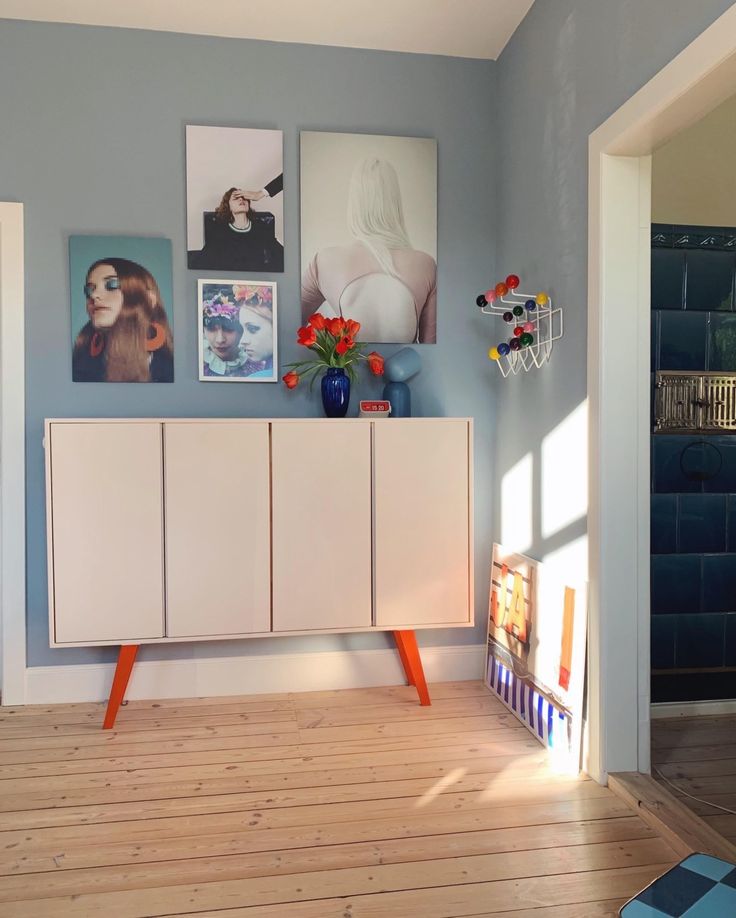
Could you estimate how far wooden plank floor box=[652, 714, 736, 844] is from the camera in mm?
2096

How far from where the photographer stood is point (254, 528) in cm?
273

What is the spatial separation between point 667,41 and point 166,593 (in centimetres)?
222

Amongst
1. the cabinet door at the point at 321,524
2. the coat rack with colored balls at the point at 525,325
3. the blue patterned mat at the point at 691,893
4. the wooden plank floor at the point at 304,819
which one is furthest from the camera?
the cabinet door at the point at 321,524

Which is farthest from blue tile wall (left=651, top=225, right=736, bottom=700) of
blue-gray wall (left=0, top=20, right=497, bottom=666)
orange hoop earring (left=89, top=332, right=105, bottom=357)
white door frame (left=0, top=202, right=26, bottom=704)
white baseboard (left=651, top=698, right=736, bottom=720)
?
white door frame (left=0, top=202, right=26, bottom=704)

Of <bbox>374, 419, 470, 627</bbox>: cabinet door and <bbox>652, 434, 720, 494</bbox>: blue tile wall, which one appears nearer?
<bbox>374, 419, 470, 627</bbox>: cabinet door

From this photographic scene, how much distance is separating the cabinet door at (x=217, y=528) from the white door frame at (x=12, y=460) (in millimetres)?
655

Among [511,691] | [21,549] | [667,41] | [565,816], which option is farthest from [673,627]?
[21,549]

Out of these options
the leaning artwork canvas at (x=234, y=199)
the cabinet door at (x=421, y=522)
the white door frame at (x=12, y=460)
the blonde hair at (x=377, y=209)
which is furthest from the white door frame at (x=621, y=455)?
the white door frame at (x=12, y=460)

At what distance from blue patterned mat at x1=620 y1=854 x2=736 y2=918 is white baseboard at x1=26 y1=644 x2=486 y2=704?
1505 mm

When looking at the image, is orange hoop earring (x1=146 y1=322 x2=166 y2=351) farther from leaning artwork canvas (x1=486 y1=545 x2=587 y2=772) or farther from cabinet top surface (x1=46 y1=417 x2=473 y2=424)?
leaning artwork canvas (x1=486 y1=545 x2=587 y2=772)

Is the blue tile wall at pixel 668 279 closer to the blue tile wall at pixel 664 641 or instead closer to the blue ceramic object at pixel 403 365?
the blue ceramic object at pixel 403 365

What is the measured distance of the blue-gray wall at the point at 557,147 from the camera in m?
2.04

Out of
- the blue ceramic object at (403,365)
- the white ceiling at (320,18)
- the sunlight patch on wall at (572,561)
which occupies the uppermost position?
the white ceiling at (320,18)

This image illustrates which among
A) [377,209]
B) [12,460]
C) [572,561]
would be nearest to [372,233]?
[377,209]
